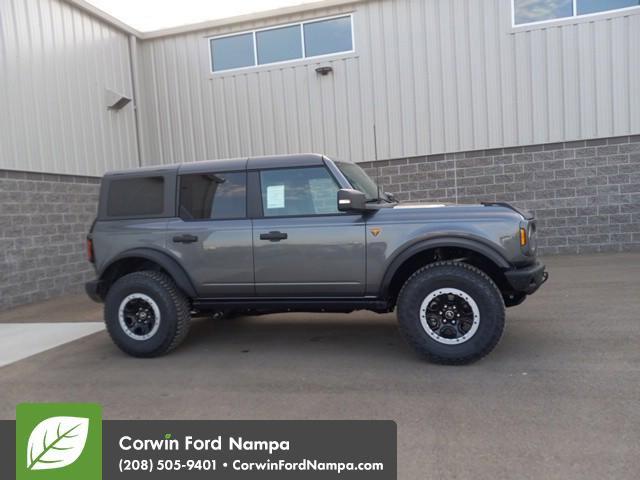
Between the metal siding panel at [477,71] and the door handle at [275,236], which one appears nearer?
the door handle at [275,236]

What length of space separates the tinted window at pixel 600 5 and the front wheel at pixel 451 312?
8375mm

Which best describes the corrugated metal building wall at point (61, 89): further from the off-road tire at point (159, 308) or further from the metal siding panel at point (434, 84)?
the metal siding panel at point (434, 84)

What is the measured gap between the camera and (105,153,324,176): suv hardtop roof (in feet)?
16.1

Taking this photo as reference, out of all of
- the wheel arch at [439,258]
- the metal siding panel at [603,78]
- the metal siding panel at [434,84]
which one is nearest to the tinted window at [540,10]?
the metal siding panel at [603,78]

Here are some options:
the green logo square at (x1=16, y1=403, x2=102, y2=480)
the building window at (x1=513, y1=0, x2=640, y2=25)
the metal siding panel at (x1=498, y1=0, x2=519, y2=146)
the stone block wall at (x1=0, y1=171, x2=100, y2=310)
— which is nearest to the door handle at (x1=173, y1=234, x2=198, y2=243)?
the green logo square at (x1=16, y1=403, x2=102, y2=480)

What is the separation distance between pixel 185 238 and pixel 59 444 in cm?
230

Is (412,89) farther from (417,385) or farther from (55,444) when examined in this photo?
(55,444)

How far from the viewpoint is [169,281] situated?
202 inches

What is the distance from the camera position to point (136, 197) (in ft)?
17.3

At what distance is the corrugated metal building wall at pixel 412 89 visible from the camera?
10.1 metres

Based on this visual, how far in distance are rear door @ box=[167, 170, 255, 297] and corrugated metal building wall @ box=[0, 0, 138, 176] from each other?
5.18 meters

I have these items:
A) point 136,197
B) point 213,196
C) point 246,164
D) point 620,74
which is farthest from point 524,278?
point 620,74

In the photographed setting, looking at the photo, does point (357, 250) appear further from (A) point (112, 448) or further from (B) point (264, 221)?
(A) point (112, 448)

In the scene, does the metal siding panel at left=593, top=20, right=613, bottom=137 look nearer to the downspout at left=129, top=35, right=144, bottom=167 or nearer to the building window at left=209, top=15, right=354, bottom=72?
the building window at left=209, top=15, right=354, bottom=72
